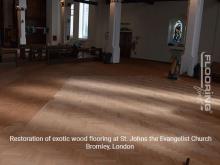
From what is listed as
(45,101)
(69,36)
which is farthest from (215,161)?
(69,36)

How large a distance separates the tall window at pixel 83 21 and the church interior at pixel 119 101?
12.9ft

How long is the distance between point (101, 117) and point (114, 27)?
391 inches

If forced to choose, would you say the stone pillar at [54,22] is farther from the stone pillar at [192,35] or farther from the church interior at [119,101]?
the stone pillar at [192,35]

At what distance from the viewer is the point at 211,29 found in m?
15.1

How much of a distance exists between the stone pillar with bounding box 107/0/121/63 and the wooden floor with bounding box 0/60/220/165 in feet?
16.7

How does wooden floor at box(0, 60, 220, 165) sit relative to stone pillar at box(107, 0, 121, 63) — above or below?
below

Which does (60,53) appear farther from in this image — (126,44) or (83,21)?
(83,21)

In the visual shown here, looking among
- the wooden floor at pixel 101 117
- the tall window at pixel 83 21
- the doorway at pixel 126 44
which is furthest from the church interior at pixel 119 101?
the tall window at pixel 83 21

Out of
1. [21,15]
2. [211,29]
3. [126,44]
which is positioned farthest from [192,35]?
[21,15]

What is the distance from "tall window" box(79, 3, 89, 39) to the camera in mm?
22594

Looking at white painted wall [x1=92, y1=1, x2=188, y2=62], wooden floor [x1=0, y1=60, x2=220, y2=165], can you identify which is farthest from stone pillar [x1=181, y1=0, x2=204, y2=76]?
white painted wall [x1=92, y1=1, x2=188, y2=62]

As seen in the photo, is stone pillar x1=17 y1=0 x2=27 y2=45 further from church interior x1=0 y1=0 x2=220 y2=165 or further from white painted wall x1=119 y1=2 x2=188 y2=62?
white painted wall x1=119 y1=2 x2=188 y2=62

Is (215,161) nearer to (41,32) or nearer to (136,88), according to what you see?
(136,88)

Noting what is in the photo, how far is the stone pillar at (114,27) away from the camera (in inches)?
575
